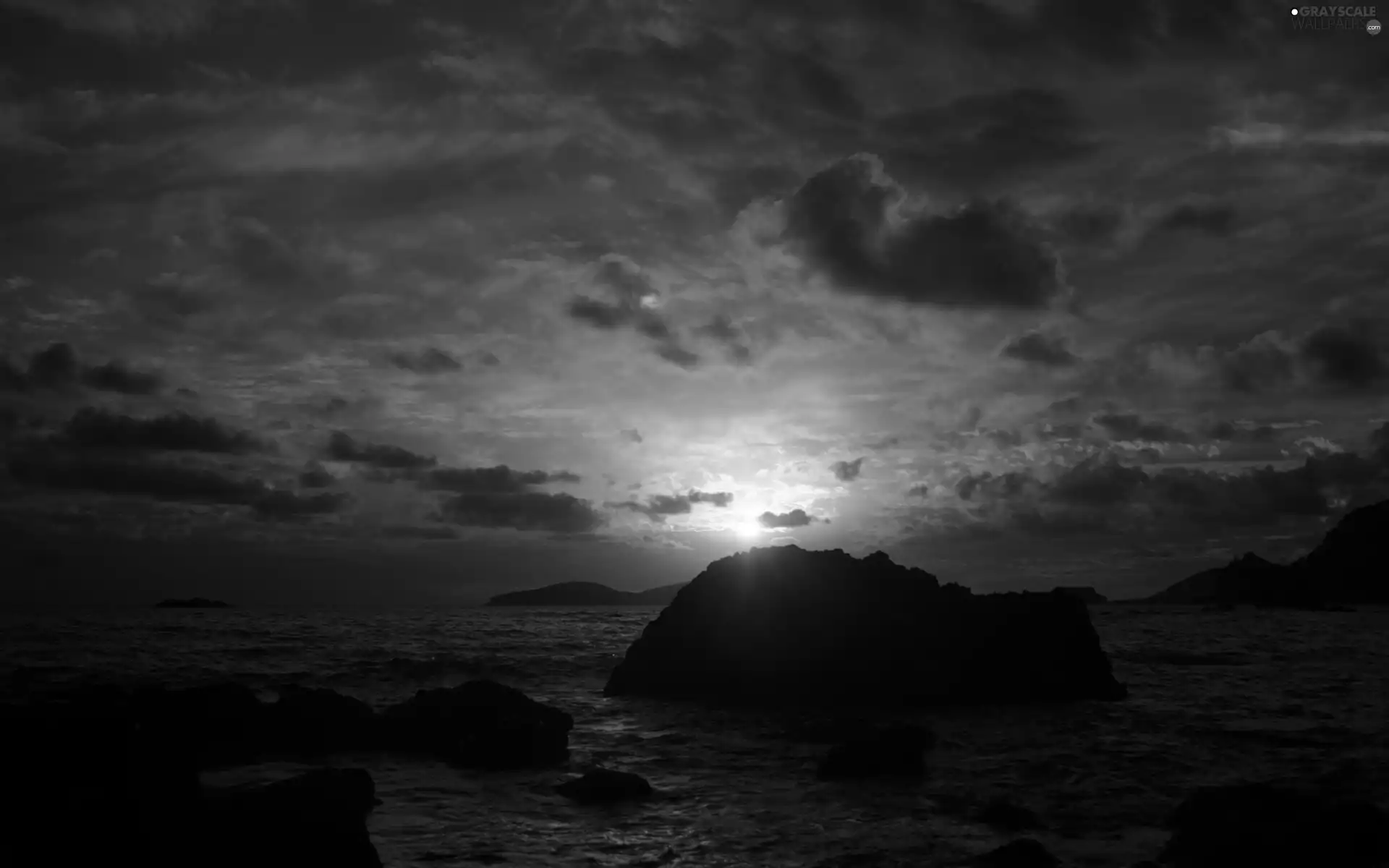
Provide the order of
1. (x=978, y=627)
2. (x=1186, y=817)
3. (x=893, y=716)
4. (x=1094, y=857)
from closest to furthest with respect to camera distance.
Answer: (x=1094, y=857) → (x=1186, y=817) → (x=893, y=716) → (x=978, y=627)

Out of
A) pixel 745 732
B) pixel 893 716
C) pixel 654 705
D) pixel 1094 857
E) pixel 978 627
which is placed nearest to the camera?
pixel 1094 857

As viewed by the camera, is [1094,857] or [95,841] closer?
[95,841]

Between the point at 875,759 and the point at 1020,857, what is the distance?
299 inches

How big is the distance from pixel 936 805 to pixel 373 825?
11.8 metres

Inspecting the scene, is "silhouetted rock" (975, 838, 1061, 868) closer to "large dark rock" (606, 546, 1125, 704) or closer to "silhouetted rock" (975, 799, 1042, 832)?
"silhouetted rock" (975, 799, 1042, 832)

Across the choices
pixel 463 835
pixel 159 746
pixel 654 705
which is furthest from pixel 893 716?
pixel 159 746

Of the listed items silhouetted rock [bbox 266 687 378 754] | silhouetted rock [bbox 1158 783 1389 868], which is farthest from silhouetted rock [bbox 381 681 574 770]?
silhouetted rock [bbox 1158 783 1389 868]

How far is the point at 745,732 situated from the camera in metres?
29.3

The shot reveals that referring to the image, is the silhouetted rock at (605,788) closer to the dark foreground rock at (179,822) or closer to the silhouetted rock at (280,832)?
the dark foreground rock at (179,822)

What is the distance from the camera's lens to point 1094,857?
15.6m

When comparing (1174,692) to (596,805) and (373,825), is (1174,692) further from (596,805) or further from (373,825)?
(373,825)

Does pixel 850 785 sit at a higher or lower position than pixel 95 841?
lower

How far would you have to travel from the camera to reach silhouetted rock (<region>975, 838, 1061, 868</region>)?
48.6 ft

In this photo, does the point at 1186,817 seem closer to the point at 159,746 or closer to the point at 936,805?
the point at 936,805
